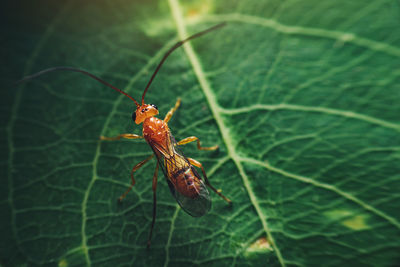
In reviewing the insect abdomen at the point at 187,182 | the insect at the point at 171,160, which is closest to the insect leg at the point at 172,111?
the insect at the point at 171,160

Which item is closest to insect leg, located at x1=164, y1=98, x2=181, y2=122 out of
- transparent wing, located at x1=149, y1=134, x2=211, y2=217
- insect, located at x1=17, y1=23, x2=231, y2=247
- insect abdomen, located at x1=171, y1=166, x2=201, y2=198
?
insect, located at x1=17, y1=23, x2=231, y2=247

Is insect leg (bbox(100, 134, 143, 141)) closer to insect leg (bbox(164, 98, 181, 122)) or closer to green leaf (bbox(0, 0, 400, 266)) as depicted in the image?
green leaf (bbox(0, 0, 400, 266))

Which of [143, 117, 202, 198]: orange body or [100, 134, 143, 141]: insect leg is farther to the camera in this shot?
[100, 134, 143, 141]: insect leg

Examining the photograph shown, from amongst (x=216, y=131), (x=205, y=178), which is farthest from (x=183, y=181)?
(x=216, y=131)

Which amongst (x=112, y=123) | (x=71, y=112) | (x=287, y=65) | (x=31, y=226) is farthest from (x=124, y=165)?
(x=287, y=65)

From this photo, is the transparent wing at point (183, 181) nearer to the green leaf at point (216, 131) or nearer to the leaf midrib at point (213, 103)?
the green leaf at point (216, 131)

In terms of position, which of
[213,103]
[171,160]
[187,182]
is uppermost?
[213,103]

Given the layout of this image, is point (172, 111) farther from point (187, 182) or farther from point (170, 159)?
point (187, 182)

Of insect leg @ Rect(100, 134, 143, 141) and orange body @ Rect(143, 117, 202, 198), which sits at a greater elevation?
insect leg @ Rect(100, 134, 143, 141)
